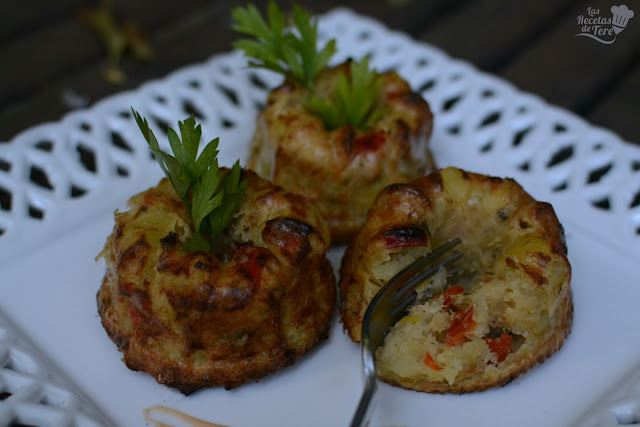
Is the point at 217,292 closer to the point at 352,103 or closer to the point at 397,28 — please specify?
the point at 352,103

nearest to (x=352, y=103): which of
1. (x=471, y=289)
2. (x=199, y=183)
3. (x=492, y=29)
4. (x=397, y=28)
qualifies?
(x=199, y=183)

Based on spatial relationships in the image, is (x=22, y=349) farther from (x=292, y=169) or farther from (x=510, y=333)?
(x=510, y=333)

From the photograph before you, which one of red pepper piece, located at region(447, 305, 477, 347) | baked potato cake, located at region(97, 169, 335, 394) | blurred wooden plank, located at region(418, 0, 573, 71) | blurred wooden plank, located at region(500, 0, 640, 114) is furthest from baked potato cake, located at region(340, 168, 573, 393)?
blurred wooden plank, located at region(418, 0, 573, 71)

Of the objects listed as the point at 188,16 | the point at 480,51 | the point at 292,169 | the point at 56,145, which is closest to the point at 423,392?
the point at 292,169

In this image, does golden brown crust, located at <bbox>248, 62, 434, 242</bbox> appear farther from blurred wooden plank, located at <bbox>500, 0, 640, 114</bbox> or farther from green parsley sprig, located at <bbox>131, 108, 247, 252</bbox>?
blurred wooden plank, located at <bbox>500, 0, 640, 114</bbox>

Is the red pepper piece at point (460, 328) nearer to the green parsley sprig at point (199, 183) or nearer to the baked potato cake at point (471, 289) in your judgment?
the baked potato cake at point (471, 289)

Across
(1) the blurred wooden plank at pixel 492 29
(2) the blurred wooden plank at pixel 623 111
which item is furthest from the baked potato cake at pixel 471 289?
(1) the blurred wooden plank at pixel 492 29

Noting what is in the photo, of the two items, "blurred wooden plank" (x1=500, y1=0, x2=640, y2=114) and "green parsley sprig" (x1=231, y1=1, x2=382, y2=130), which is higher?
"green parsley sprig" (x1=231, y1=1, x2=382, y2=130)

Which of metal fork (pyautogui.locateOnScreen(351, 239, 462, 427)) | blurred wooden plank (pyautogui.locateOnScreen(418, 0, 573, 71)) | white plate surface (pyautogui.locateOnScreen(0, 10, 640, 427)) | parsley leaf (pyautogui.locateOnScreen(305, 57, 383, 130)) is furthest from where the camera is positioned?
blurred wooden plank (pyautogui.locateOnScreen(418, 0, 573, 71))
